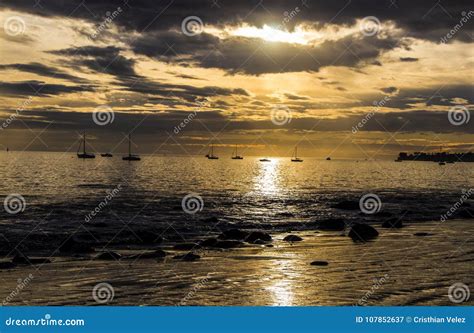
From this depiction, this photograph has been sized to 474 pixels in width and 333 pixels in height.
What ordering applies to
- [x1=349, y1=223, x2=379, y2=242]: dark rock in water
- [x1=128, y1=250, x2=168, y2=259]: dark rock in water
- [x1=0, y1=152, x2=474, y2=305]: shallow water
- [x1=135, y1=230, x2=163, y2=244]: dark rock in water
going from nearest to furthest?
[x1=0, y1=152, x2=474, y2=305]: shallow water < [x1=128, y1=250, x2=168, y2=259]: dark rock in water < [x1=135, y1=230, x2=163, y2=244]: dark rock in water < [x1=349, y1=223, x2=379, y2=242]: dark rock in water

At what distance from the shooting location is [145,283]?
68.4ft

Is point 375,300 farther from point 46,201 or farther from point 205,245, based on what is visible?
point 46,201

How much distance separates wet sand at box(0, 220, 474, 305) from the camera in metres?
18.5

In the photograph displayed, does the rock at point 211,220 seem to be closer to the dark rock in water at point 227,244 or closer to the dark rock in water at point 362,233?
the dark rock in water at point 227,244

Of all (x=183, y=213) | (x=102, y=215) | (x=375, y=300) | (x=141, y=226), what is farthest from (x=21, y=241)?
(x=375, y=300)

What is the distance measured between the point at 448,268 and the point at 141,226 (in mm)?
25128

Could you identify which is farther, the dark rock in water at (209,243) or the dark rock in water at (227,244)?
the dark rock in water at (209,243)

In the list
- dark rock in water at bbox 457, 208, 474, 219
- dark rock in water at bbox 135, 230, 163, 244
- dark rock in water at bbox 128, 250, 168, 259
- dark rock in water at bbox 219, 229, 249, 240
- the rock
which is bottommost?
dark rock in water at bbox 128, 250, 168, 259

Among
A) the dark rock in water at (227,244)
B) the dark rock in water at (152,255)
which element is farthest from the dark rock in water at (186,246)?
the dark rock in water at (152,255)

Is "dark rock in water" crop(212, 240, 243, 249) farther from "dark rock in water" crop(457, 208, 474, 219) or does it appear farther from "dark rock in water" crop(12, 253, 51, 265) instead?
"dark rock in water" crop(457, 208, 474, 219)

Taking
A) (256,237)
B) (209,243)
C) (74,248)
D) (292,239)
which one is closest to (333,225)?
(292,239)

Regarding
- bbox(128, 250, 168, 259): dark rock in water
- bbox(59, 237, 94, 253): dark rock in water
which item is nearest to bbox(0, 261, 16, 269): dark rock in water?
bbox(59, 237, 94, 253): dark rock in water

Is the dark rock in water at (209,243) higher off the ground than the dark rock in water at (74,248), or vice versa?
the dark rock in water at (209,243)

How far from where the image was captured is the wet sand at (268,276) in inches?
727
